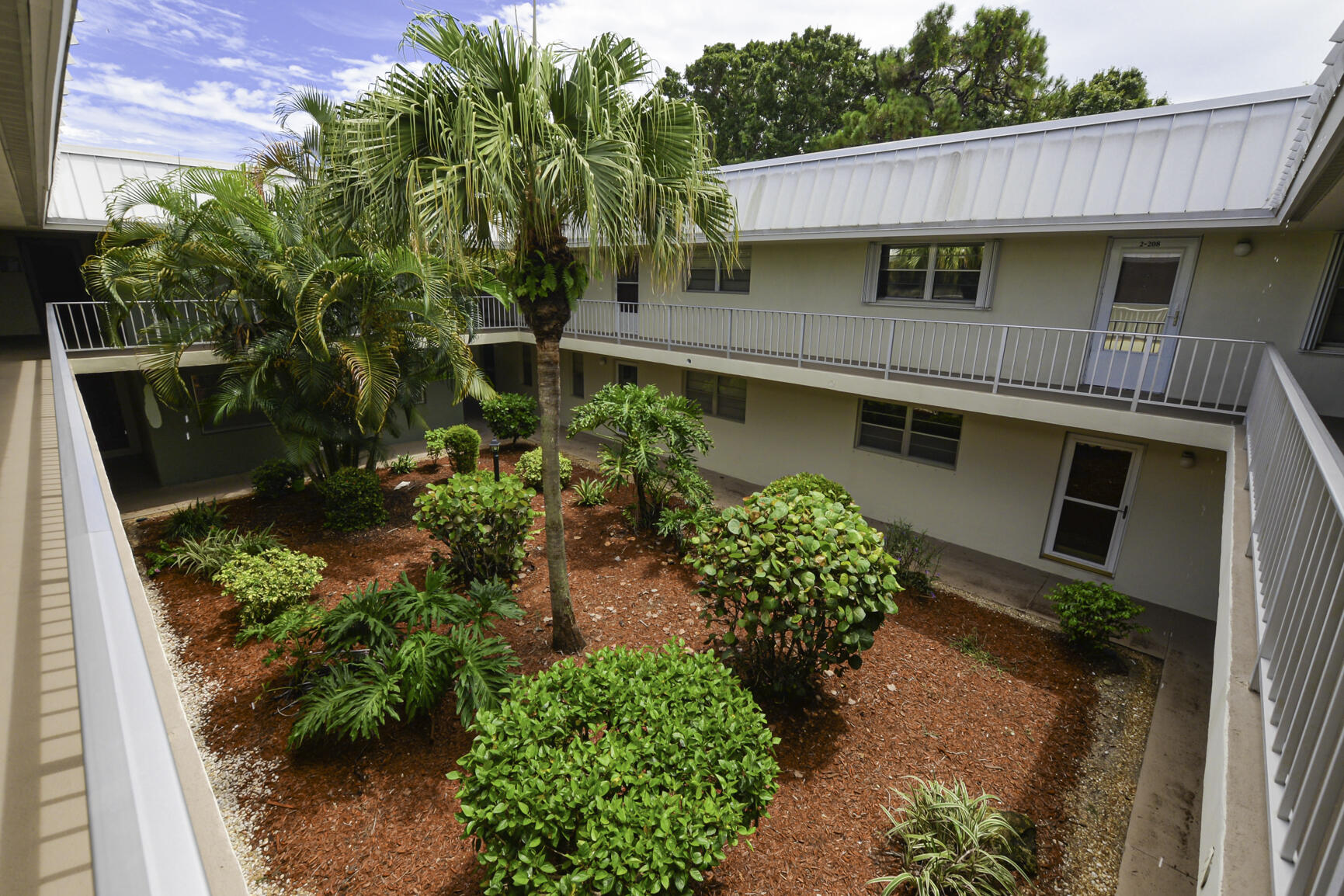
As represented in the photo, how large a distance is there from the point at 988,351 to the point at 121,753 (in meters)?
10.1

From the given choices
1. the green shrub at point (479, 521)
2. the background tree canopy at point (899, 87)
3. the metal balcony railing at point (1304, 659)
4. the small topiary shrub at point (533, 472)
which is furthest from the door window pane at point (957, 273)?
the background tree canopy at point (899, 87)

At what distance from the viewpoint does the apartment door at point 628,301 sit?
1369 cm

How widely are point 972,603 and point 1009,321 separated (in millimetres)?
4387

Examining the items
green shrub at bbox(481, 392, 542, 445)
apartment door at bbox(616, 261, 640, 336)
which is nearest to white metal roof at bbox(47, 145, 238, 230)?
green shrub at bbox(481, 392, 542, 445)

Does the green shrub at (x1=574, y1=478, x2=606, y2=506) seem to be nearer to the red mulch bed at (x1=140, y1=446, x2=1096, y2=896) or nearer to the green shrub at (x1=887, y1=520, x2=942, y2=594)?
the red mulch bed at (x1=140, y1=446, x2=1096, y2=896)

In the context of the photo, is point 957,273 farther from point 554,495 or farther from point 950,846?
point 950,846

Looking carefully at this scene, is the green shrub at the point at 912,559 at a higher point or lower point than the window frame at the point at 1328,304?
lower

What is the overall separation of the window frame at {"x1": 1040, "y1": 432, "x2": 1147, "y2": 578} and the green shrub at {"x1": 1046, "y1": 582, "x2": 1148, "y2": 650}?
188cm

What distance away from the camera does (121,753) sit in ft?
2.80

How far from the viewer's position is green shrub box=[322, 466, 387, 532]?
9461 mm

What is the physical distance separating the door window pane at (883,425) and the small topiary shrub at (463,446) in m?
7.75

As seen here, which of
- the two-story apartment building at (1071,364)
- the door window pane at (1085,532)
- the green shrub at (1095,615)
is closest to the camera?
the two-story apartment building at (1071,364)

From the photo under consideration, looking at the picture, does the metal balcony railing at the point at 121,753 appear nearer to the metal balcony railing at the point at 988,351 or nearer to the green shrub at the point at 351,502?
the metal balcony railing at the point at 988,351

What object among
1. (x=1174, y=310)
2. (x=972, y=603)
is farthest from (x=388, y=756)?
(x=1174, y=310)
